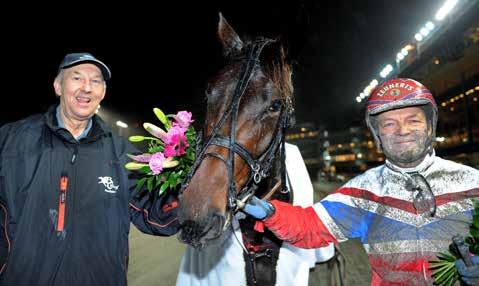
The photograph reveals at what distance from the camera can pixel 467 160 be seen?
43.8 feet

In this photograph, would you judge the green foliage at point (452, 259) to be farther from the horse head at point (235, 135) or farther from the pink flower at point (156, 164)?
the pink flower at point (156, 164)

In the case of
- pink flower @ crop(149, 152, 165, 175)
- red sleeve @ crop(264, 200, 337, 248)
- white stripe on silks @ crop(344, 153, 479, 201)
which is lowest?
red sleeve @ crop(264, 200, 337, 248)

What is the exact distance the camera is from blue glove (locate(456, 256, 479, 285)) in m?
1.47

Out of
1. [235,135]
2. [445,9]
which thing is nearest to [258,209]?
[235,135]

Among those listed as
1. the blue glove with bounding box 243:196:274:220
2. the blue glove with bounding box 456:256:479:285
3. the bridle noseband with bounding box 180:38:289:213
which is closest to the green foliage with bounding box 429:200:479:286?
the blue glove with bounding box 456:256:479:285

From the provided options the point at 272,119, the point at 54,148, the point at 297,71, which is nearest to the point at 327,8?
the point at 297,71

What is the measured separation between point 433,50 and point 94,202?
22793 millimetres

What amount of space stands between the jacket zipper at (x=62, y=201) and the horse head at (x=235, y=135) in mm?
1050

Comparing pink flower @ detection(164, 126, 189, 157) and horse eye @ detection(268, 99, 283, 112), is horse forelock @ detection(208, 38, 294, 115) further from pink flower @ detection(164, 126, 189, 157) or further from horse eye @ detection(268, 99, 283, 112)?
pink flower @ detection(164, 126, 189, 157)

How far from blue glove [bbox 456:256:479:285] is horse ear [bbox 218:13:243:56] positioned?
208 centimetres

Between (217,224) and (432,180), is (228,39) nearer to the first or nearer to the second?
(217,224)

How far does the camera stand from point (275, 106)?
2.13 meters

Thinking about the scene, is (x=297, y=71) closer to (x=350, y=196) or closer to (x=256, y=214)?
(x=350, y=196)

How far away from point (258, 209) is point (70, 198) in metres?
1.38
